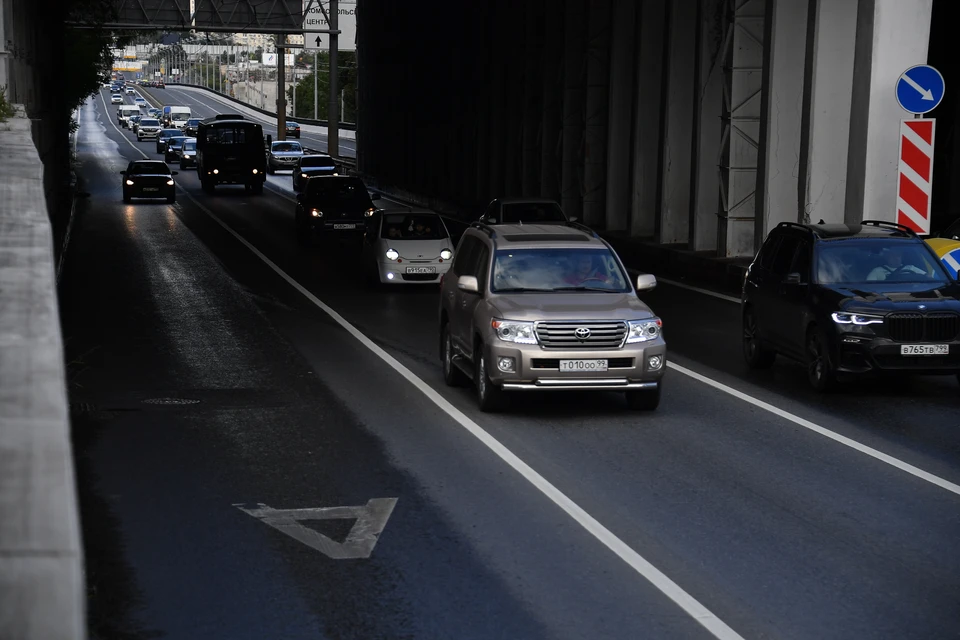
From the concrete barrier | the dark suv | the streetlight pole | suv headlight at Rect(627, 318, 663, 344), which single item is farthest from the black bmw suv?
the streetlight pole

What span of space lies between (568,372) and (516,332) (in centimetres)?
61

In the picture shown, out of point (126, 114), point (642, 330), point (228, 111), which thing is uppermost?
point (642, 330)

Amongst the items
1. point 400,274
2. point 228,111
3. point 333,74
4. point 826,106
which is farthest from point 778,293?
point 228,111

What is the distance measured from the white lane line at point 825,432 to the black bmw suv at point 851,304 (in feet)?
3.00

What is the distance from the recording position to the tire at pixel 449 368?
15562 millimetres

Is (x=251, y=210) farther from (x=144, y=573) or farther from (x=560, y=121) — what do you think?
(x=144, y=573)

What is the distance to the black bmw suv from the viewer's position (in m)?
14.8

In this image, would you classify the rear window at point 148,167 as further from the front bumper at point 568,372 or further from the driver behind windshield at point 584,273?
the front bumper at point 568,372

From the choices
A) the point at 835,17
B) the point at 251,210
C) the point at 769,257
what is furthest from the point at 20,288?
the point at 251,210

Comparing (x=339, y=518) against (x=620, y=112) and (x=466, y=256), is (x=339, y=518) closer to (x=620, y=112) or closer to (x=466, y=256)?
(x=466, y=256)

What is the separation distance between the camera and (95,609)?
7.54 meters

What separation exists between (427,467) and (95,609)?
161 inches

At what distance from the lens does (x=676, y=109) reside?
3378 cm

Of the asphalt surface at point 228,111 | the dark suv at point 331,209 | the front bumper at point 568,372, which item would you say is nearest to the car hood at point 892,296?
the front bumper at point 568,372
